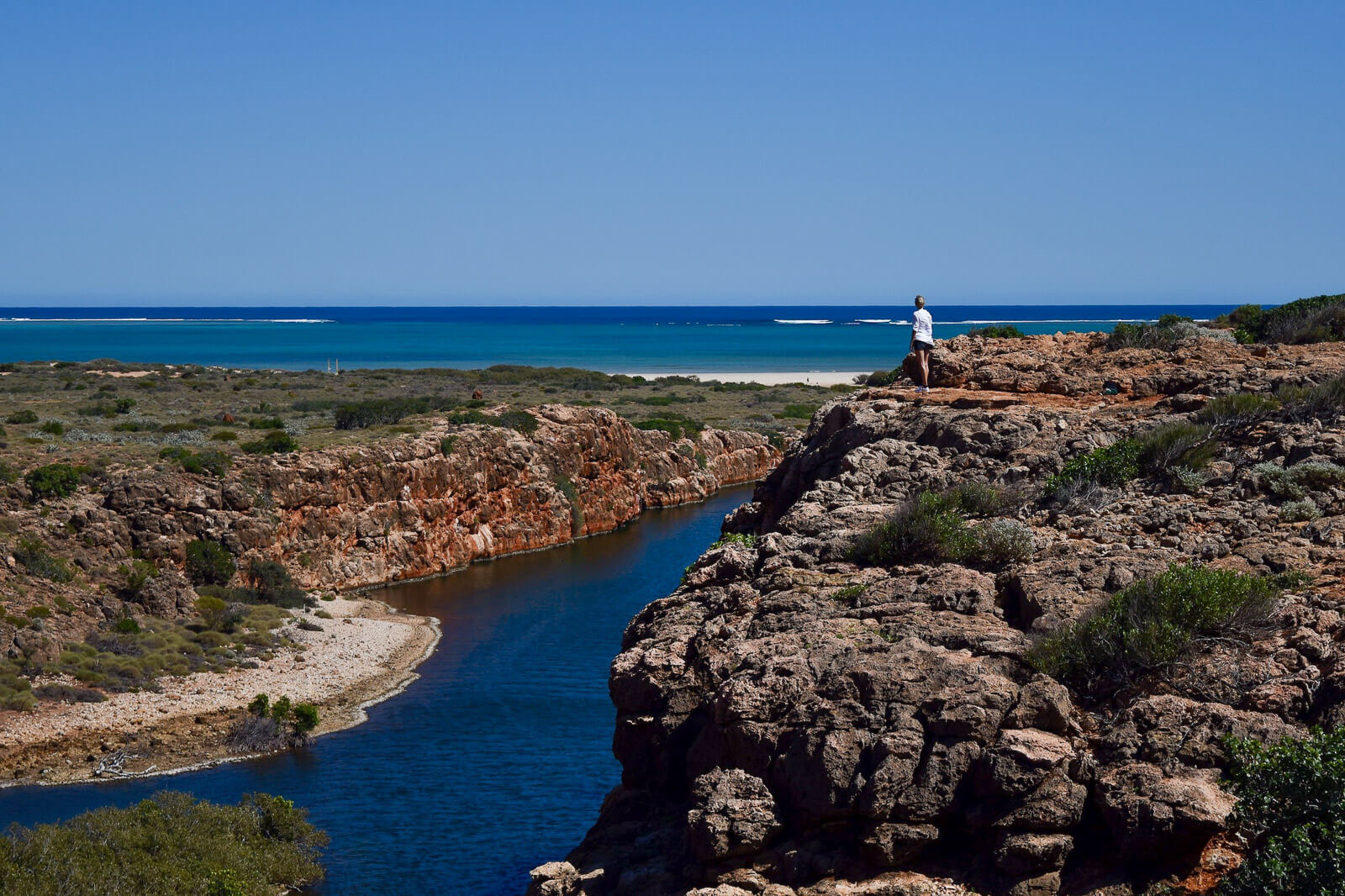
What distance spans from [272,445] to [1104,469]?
35175 mm

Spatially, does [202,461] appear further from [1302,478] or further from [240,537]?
[1302,478]

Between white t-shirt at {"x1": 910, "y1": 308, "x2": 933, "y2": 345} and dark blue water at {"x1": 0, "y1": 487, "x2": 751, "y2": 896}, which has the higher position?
white t-shirt at {"x1": 910, "y1": 308, "x2": 933, "y2": 345}

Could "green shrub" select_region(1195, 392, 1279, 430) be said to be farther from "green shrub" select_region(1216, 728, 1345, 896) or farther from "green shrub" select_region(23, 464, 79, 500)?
"green shrub" select_region(23, 464, 79, 500)

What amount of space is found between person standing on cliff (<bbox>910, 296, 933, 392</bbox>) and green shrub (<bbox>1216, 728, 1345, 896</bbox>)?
10454 mm

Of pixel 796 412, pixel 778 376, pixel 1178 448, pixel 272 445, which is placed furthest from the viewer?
pixel 778 376

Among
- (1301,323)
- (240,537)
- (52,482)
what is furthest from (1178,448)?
(52,482)

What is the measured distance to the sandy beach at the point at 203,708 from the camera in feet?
83.6

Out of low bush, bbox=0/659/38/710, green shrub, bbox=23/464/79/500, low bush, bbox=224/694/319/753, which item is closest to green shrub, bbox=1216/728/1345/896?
low bush, bbox=224/694/319/753

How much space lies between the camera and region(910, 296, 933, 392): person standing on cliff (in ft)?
62.2

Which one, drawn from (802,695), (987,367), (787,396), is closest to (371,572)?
(987,367)

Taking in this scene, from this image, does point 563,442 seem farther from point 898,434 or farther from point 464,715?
point 898,434

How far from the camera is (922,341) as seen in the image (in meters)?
19.1

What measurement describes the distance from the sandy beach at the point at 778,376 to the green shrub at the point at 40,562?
76284 mm

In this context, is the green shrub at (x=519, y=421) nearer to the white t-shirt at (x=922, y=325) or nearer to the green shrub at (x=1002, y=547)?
the white t-shirt at (x=922, y=325)
